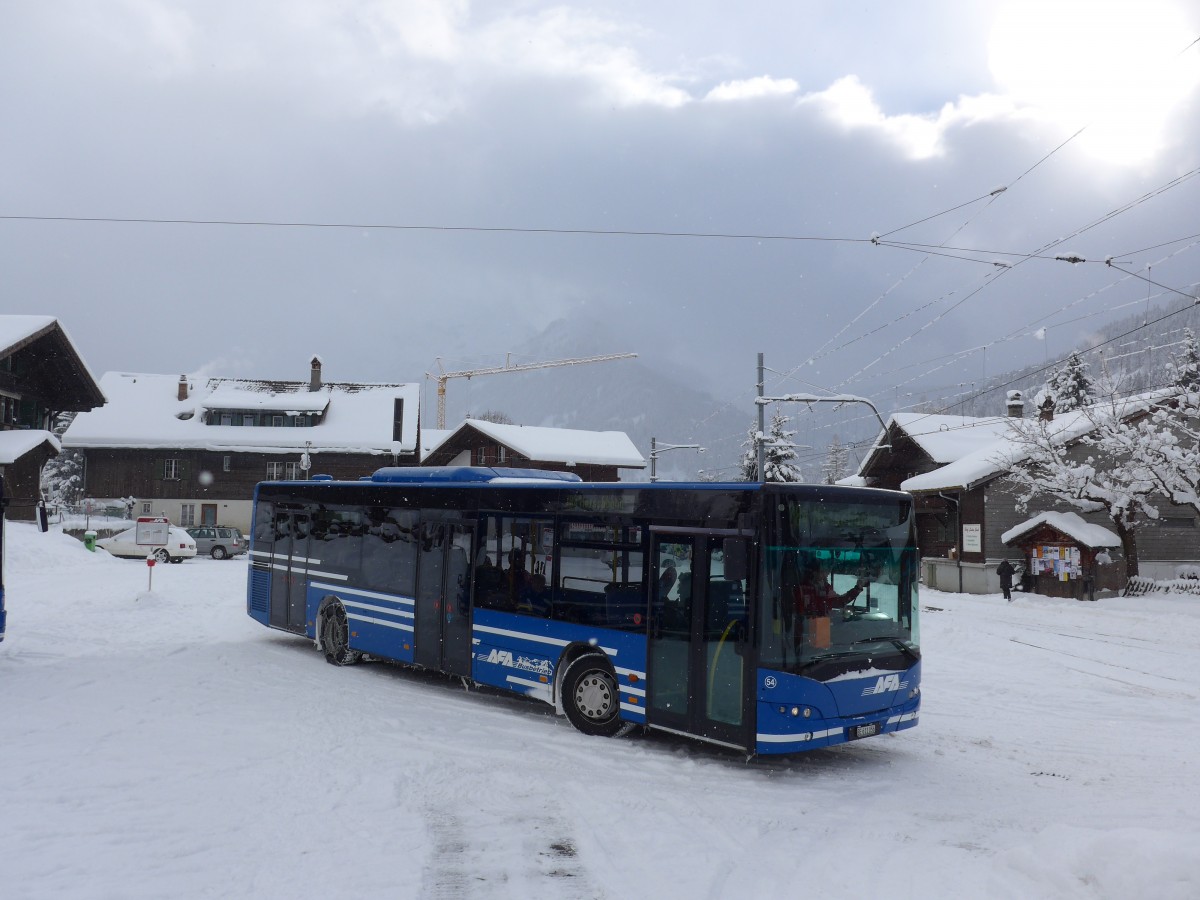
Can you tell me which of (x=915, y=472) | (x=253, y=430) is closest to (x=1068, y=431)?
(x=915, y=472)

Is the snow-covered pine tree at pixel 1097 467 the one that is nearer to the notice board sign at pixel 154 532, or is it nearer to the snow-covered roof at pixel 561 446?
the snow-covered roof at pixel 561 446

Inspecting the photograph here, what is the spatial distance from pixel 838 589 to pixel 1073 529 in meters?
27.6

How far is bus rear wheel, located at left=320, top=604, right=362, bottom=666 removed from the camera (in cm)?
1383

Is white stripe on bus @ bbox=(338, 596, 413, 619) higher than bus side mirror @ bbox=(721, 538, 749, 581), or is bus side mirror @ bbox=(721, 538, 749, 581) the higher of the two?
bus side mirror @ bbox=(721, 538, 749, 581)

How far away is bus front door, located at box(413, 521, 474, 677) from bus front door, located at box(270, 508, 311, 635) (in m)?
3.47

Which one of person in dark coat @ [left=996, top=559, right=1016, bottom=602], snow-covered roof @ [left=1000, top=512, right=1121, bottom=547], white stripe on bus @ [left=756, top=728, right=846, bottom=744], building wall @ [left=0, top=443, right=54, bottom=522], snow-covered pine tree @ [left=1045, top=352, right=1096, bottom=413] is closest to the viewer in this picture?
A: white stripe on bus @ [left=756, top=728, right=846, bottom=744]

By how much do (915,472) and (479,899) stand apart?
134 ft

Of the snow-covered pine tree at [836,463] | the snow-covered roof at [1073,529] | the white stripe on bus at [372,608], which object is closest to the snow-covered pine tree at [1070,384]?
the snow-covered roof at [1073,529]

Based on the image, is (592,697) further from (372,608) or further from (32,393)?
(32,393)

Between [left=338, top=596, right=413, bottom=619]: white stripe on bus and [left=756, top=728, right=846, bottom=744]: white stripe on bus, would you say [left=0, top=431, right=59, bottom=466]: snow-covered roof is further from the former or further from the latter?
[left=756, top=728, right=846, bottom=744]: white stripe on bus

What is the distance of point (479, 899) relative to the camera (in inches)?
215

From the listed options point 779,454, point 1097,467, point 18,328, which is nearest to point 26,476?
point 18,328

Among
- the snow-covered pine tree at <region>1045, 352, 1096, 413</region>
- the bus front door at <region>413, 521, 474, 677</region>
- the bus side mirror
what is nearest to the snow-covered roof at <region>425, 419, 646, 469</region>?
the snow-covered pine tree at <region>1045, 352, 1096, 413</region>

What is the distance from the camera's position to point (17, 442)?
34.6 m
